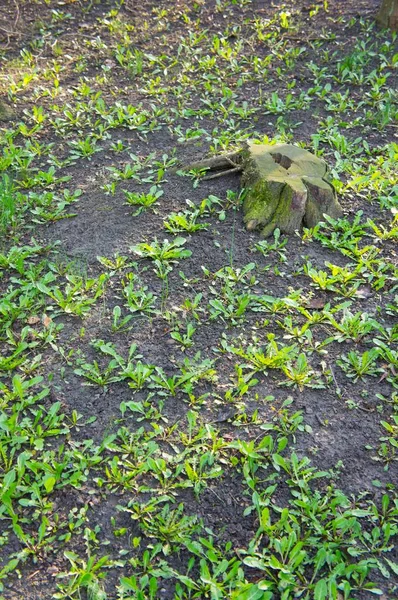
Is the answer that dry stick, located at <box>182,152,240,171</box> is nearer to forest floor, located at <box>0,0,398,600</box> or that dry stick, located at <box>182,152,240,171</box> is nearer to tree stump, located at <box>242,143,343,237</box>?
forest floor, located at <box>0,0,398,600</box>

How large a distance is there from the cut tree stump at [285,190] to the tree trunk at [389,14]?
279cm

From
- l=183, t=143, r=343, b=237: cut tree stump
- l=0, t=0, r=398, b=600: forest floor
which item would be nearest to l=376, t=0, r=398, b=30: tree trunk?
l=0, t=0, r=398, b=600: forest floor

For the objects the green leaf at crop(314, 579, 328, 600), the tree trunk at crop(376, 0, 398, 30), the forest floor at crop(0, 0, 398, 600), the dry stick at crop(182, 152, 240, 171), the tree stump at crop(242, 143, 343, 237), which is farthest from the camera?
the tree trunk at crop(376, 0, 398, 30)

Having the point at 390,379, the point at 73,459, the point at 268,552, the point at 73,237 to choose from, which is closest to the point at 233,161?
the point at 73,237

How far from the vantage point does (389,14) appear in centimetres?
643

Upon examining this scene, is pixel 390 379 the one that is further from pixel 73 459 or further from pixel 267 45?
pixel 267 45

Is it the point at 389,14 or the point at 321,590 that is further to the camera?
the point at 389,14

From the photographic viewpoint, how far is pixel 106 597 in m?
2.63

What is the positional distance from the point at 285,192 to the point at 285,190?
0.04ft

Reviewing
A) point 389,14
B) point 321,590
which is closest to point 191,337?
point 321,590

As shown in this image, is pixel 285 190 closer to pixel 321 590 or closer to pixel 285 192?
pixel 285 192

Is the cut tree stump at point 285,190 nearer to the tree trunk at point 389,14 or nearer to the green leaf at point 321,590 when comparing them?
the green leaf at point 321,590

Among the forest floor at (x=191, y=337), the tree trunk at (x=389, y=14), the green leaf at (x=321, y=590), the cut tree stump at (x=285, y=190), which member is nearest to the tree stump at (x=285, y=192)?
the cut tree stump at (x=285, y=190)

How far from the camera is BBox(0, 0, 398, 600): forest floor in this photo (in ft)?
9.16
